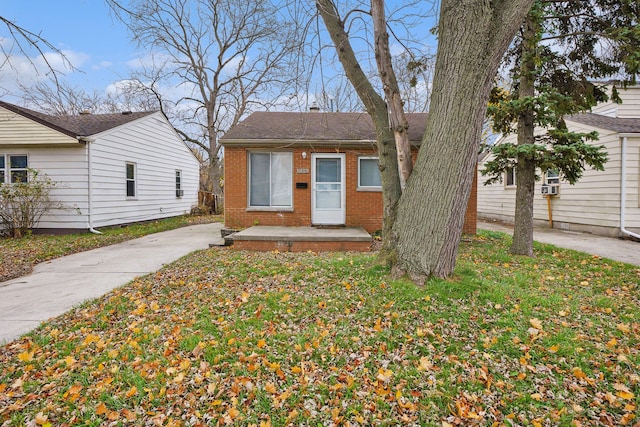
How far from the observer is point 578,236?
10.2m

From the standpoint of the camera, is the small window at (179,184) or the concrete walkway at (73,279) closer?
the concrete walkway at (73,279)

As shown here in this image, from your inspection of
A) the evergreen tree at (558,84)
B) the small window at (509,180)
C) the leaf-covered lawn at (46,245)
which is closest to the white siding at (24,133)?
the leaf-covered lawn at (46,245)

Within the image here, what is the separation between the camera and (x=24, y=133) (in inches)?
394

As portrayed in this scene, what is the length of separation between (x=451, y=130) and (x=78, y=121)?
542 inches

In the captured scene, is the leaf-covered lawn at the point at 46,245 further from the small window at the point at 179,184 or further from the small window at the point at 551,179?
the small window at the point at 551,179

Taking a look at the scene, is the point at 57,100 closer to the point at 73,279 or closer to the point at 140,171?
the point at 140,171

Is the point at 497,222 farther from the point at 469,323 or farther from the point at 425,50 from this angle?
the point at 469,323

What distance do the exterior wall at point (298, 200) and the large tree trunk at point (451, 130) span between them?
17.6 ft

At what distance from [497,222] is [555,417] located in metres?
15.4

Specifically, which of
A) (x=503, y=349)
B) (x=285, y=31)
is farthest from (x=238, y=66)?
(x=503, y=349)

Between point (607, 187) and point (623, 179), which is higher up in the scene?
point (623, 179)

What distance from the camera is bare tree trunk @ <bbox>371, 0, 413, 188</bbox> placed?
469cm

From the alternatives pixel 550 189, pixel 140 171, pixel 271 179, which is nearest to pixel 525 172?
pixel 271 179

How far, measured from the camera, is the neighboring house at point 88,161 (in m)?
10.0
